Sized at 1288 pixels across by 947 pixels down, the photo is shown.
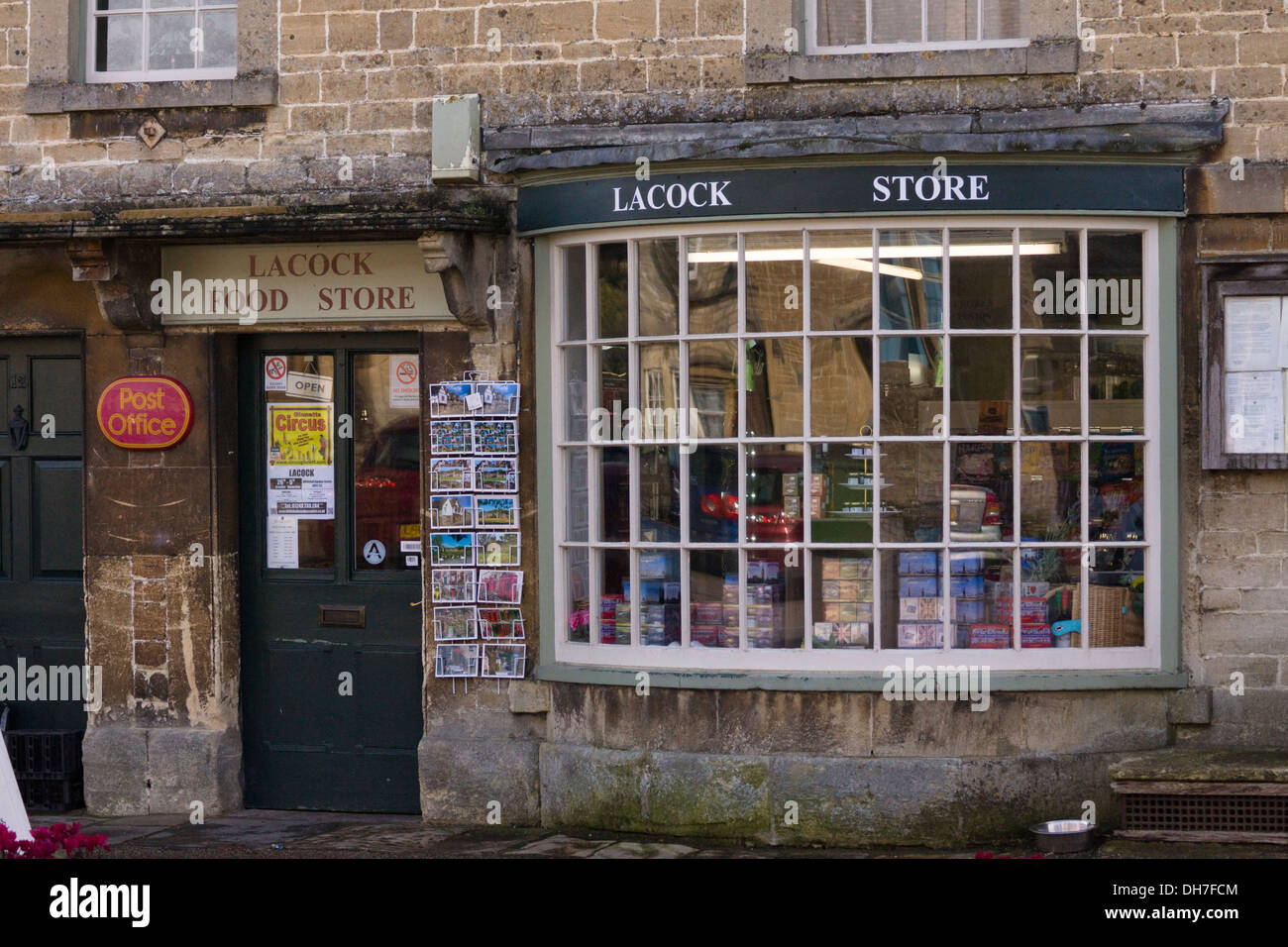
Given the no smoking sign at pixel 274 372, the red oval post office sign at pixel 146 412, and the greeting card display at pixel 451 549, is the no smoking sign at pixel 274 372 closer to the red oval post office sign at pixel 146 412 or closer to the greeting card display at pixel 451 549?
the red oval post office sign at pixel 146 412

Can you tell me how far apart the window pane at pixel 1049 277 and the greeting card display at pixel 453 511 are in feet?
10.2

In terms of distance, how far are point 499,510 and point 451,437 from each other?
0.48 meters

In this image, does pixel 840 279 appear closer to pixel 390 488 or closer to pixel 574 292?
pixel 574 292

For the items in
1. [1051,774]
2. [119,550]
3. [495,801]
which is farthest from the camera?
[119,550]

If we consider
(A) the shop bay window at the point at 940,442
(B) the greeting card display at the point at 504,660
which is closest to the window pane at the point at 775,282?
(A) the shop bay window at the point at 940,442

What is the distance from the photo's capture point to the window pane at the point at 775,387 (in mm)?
7988

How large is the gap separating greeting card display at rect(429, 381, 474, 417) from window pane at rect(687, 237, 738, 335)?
1313 mm

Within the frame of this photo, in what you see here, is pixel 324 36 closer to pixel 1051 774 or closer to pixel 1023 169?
pixel 1023 169

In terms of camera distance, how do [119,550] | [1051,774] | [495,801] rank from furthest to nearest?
[119,550]
[495,801]
[1051,774]

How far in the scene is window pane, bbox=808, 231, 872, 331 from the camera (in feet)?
26.1

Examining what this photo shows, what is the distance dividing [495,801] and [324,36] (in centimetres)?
431

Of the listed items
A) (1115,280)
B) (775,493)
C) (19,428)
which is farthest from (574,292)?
(19,428)

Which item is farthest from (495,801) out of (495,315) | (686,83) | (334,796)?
(686,83)

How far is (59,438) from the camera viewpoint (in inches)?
363
